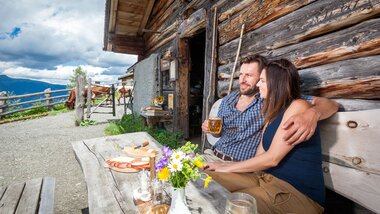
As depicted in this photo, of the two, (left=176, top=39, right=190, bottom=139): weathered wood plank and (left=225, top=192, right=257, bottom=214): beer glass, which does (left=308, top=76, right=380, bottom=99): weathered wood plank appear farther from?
(left=176, top=39, right=190, bottom=139): weathered wood plank

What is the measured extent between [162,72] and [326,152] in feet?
18.9

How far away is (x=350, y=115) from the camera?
1764 mm

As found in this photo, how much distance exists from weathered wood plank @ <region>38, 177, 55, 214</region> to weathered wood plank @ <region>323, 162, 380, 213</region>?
233cm

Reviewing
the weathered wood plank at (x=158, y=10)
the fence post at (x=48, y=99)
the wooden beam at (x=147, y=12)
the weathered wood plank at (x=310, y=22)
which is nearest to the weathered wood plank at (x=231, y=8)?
the weathered wood plank at (x=310, y=22)

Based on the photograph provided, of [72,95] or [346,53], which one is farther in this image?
[72,95]

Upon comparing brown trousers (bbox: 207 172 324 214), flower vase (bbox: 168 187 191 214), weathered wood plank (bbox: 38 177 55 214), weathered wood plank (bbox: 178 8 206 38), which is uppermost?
weathered wood plank (bbox: 178 8 206 38)

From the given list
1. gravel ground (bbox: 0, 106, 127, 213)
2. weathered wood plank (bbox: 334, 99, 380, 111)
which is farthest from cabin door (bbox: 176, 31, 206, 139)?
weathered wood plank (bbox: 334, 99, 380, 111)

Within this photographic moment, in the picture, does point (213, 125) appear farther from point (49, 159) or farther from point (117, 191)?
point (49, 159)

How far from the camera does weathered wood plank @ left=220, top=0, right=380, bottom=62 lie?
5.88 feet

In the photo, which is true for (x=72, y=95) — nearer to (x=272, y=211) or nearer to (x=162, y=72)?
(x=162, y=72)

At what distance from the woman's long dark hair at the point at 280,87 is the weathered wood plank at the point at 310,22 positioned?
59 centimetres

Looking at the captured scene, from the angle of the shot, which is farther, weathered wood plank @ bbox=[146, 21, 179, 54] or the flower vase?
weathered wood plank @ bbox=[146, 21, 179, 54]

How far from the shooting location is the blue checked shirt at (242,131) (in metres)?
2.39

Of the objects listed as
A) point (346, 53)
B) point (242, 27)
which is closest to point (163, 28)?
point (242, 27)
